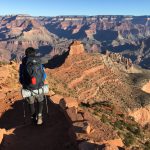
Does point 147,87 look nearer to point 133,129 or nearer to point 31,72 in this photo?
point 133,129

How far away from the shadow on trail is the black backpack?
328cm

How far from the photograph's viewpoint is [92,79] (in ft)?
348

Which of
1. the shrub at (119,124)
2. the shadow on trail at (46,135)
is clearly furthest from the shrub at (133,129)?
the shadow on trail at (46,135)

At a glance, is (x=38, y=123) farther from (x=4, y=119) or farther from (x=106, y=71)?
(x=106, y=71)

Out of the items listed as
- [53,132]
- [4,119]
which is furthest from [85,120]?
[4,119]

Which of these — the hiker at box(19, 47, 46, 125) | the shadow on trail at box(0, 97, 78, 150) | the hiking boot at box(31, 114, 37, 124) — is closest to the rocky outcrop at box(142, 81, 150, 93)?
the shadow on trail at box(0, 97, 78, 150)

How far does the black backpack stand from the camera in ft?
56.7

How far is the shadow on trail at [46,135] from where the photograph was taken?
18531 mm

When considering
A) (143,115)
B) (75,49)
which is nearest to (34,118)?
(143,115)

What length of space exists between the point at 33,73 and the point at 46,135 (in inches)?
180

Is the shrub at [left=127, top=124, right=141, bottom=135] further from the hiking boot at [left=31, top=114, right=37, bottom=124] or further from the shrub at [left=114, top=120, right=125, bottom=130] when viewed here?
the hiking boot at [left=31, top=114, right=37, bottom=124]

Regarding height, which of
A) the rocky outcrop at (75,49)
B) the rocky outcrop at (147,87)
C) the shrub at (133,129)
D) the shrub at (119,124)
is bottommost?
the rocky outcrop at (147,87)

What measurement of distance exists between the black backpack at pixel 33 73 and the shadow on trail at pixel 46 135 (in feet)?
10.8

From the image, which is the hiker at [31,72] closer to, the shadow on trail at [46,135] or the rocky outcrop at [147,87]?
the shadow on trail at [46,135]
